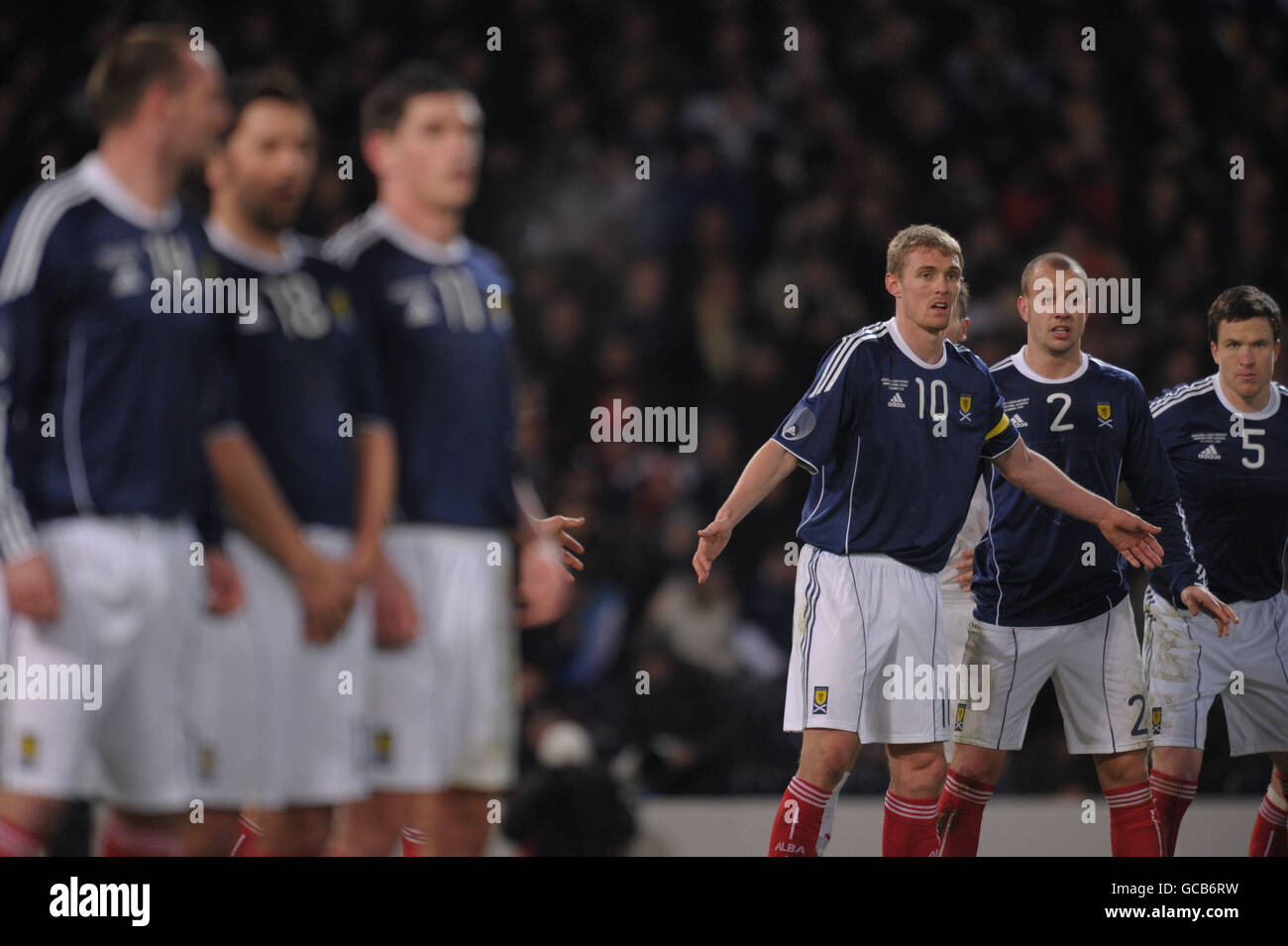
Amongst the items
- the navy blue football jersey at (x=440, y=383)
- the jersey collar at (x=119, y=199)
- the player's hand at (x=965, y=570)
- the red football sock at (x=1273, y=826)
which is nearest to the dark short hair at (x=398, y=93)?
the navy blue football jersey at (x=440, y=383)

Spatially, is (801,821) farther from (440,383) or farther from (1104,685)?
(440,383)

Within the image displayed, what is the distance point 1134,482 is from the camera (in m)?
5.46

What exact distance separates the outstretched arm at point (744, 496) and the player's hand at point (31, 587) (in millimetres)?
2018

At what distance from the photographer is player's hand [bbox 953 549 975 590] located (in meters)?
5.67

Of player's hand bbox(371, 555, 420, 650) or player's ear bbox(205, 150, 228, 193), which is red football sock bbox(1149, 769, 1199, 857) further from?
player's ear bbox(205, 150, 228, 193)

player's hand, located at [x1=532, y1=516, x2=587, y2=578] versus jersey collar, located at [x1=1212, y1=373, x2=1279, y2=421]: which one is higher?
jersey collar, located at [x1=1212, y1=373, x2=1279, y2=421]

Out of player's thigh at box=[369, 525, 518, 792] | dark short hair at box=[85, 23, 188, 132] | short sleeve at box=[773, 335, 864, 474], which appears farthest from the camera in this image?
short sleeve at box=[773, 335, 864, 474]

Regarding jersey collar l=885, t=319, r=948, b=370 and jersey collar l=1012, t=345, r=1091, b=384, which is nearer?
jersey collar l=885, t=319, r=948, b=370

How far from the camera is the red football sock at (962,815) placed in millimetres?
5387

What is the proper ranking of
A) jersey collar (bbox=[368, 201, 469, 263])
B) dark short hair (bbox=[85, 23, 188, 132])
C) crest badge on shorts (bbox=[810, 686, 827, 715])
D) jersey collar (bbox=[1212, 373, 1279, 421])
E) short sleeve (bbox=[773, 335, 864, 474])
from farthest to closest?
1. jersey collar (bbox=[1212, 373, 1279, 421])
2. short sleeve (bbox=[773, 335, 864, 474])
3. crest badge on shorts (bbox=[810, 686, 827, 715])
4. jersey collar (bbox=[368, 201, 469, 263])
5. dark short hair (bbox=[85, 23, 188, 132])

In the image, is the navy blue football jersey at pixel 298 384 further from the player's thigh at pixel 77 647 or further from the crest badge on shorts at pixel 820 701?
the crest badge on shorts at pixel 820 701

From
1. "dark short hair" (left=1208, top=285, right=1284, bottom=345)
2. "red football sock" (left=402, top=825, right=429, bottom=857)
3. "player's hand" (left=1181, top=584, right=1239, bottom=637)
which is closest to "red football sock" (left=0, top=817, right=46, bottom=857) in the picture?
"red football sock" (left=402, top=825, right=429, bottom=857)

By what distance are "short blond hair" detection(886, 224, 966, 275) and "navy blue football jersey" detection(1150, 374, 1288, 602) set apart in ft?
4.07
